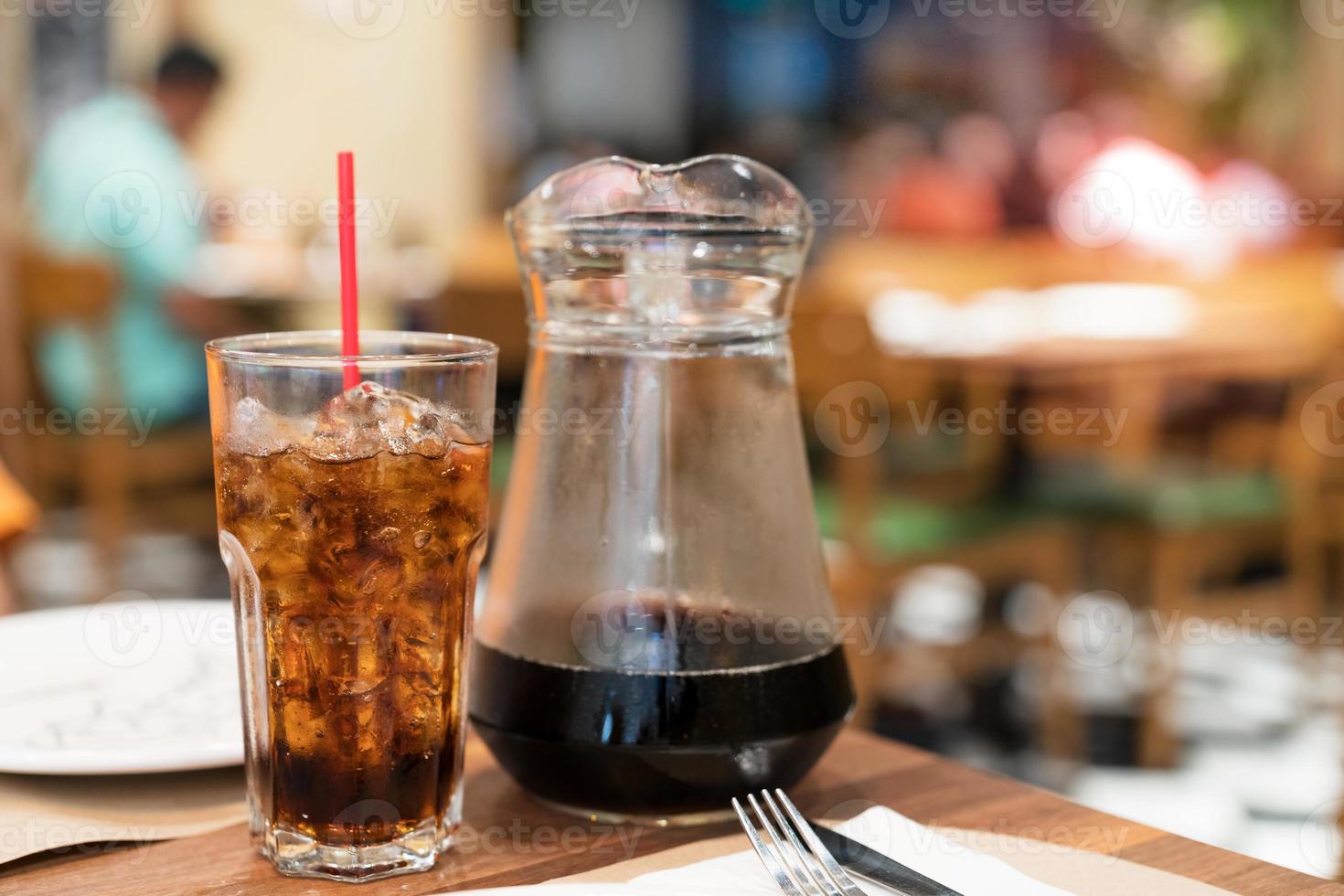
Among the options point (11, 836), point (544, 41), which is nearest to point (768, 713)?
point (11, 836)

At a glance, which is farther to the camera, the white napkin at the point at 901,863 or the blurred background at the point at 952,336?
the blurred background at the point at 952,336

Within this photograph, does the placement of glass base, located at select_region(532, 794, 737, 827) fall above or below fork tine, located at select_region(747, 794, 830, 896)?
below

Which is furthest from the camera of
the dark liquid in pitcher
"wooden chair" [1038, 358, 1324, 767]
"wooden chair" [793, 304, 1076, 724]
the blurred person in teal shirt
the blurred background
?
the blurred person in teal shirt

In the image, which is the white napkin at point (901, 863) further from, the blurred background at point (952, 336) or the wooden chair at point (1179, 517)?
the wooden chair at point (1179, 517)

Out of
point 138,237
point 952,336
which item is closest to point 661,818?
point 952,336

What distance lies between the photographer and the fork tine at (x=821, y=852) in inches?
21.7

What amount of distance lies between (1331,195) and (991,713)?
3346 millimetres

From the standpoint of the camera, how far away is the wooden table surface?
592 mm

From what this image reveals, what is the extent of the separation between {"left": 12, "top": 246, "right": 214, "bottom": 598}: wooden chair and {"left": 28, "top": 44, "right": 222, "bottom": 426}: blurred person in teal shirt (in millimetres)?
82

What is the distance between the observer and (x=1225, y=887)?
583 mm

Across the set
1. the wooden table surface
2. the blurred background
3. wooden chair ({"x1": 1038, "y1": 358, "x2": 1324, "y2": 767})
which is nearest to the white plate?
the wooden table surface

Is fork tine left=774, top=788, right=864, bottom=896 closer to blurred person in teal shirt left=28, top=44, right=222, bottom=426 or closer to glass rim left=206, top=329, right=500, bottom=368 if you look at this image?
glass rim left=206, top=329, right=500, bottom=368

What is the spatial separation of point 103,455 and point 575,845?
3.31 m

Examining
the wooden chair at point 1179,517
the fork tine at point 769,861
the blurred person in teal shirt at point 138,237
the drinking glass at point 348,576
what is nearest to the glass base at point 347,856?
the drinking glass at point 348,576
